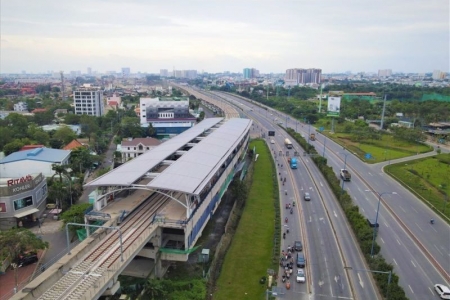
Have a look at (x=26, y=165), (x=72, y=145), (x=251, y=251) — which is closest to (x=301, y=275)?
(x=251, y=251)

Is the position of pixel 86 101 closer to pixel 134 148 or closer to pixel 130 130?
pixel 130 130

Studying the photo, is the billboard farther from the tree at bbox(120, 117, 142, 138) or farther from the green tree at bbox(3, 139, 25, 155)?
the green tree at bbox(3, 139, 25, 155)

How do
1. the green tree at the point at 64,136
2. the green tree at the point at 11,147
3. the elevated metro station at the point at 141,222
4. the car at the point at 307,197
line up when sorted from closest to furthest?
the elevated metro station at the point at 141,222 → the car at the point at 307,197 → the green tree at the point at 11,147 → the green tree at the point at 64,136

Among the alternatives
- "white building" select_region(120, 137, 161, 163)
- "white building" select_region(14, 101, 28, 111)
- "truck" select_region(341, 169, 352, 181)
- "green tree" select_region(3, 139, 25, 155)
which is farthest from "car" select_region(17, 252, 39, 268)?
"white building" select_region(14, 101, 28, 111)

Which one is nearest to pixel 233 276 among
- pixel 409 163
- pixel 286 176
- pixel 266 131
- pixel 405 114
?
pixel 286 176

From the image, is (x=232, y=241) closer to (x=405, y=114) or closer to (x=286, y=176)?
(x=286, y=176)

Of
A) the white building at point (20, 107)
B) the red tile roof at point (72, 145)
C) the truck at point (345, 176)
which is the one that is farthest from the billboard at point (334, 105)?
the white building at point (20, 107)

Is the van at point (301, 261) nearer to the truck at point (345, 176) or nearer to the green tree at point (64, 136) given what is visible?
the truck at point (345, 176)
